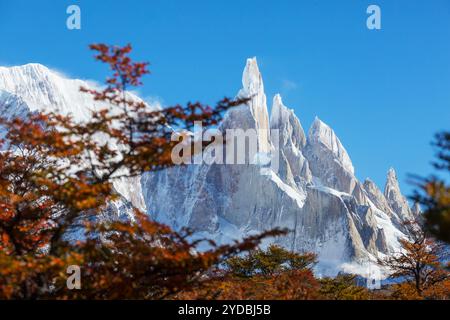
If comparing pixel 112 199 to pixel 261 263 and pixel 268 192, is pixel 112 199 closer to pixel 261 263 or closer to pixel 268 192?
pixel 261 263

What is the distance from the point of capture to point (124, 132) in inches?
415

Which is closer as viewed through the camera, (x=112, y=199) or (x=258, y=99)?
(x=112, y=199)

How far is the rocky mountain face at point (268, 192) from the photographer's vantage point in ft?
473

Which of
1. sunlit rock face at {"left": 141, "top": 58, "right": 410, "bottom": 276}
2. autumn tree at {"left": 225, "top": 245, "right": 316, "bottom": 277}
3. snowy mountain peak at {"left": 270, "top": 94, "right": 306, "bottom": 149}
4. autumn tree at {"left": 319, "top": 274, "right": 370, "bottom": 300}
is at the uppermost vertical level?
snowy mountain peak at {"left": 270, "top": 94, "right": 306, "bottom": 149}

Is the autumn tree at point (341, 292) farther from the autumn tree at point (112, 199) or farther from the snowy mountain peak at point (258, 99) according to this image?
the snowy mountain peak at point (258, 99)

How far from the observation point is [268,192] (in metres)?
162

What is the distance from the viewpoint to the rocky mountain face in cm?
14425

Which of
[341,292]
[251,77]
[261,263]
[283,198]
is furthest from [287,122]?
[341,292]

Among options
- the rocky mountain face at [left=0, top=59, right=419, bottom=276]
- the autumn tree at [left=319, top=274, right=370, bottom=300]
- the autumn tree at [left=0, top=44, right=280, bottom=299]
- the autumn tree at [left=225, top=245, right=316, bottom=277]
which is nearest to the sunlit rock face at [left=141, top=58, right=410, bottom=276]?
the rocky mountain face at [left=0, top=59, right=419, bottom=276]

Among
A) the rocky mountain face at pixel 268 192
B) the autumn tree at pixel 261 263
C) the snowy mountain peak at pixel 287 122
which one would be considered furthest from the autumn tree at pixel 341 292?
the snowy mountain peak at pixel 287 122

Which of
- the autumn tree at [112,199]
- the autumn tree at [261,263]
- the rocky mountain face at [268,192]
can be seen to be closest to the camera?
the autumn tree at [112,199]

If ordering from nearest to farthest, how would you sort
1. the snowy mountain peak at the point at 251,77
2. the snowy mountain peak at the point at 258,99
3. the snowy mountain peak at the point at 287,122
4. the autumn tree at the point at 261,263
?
1. the autumn tree at the point at 261,263
2. the snowy mountain peak at the point at 258,99
3. the snowy mountain peak at the point at 251,77
4. the snowy mountain peak at the point at 287,122

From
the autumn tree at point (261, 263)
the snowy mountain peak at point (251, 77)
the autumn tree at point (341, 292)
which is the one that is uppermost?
the snowy mountain peak at point (251, 77)

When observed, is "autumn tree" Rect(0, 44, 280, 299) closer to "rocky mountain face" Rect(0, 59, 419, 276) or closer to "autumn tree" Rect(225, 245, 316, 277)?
"autumn tree" Rect(225, 245, 316, 277)
